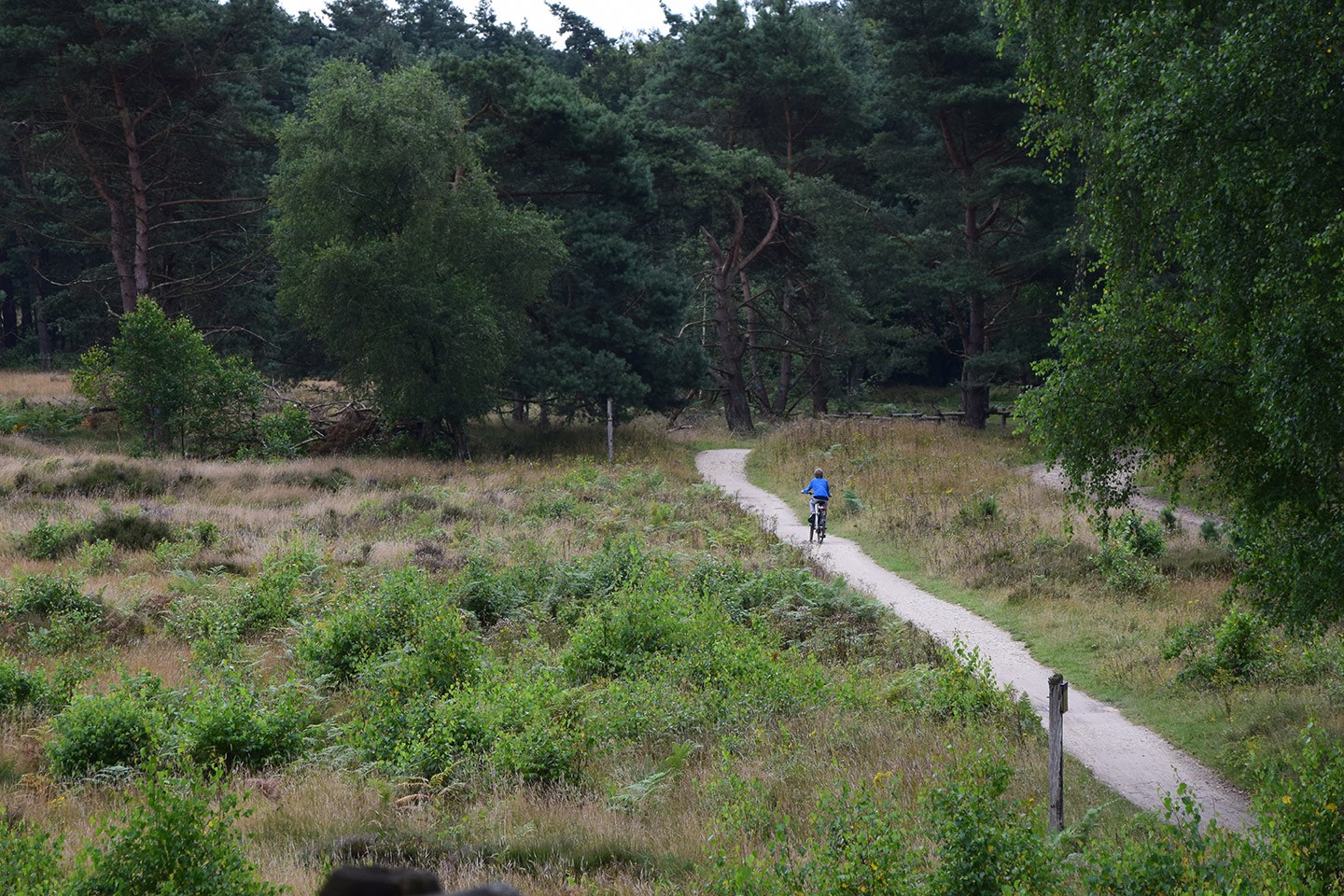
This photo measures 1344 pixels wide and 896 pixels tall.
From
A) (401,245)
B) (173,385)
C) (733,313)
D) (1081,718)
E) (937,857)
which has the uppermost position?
(401,245)

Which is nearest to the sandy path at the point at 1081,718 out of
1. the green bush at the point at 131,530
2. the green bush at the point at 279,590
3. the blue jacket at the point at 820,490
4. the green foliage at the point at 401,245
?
the blue jacket at the point at 820,490

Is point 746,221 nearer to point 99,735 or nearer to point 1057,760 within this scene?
point 99,735

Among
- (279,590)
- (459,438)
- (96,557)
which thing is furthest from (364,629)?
(459,438)

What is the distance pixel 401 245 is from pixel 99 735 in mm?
25213

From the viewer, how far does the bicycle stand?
20781 millimetres

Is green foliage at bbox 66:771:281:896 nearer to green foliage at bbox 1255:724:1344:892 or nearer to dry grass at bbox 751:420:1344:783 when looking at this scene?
green foliage at bbox 1255:724:1344:892

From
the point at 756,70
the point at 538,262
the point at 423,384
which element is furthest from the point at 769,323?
the point at 423,384

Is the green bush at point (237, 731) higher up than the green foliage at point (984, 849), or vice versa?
the green foliage at point (984, 849)

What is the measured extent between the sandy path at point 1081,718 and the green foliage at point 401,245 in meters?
16.1

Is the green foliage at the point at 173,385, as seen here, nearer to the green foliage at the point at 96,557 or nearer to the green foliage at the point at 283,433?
the green foliage at the point at 283,433

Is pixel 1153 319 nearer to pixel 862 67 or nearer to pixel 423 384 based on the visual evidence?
pixel 423 384

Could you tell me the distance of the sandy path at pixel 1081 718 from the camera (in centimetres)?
921

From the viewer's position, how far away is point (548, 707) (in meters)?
9.99

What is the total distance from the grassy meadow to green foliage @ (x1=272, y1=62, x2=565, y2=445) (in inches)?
420
